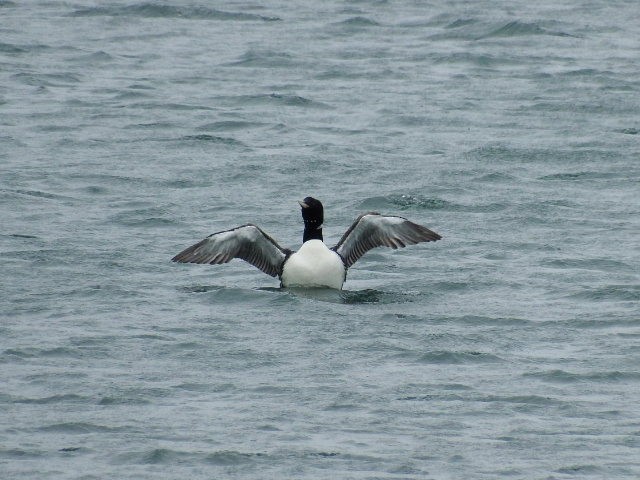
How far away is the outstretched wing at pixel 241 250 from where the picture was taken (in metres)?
14.0

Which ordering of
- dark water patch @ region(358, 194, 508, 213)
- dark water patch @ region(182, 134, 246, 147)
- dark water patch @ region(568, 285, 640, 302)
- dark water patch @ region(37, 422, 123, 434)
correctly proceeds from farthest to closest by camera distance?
dark water patch @ region(182, 134, 246, 147), dark water patch @ region(358, 194, 508, 213), dark water patch @ region(568, 285, 640, 302), dark water patch @ region(37, 422, 123, 434)

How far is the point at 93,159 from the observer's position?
19.1 m

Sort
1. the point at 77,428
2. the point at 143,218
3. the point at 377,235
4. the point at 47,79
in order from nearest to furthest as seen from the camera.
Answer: the point at 77,428 < the point at 377,235 < the point at 143,218 < the point at 47,79

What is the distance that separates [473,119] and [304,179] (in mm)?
4088

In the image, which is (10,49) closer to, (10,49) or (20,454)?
(10,49)

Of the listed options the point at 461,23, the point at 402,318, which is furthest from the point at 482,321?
the point at 461,23

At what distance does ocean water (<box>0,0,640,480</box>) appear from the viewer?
9.74 metres

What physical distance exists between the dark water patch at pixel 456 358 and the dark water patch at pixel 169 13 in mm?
17469

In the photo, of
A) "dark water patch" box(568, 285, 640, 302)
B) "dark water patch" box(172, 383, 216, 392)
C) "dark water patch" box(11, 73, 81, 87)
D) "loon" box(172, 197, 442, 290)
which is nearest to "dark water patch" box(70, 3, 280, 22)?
"dark water patch" box(11, 73, 81, 87)

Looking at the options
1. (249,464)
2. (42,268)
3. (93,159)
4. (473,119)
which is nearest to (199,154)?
(93,159)

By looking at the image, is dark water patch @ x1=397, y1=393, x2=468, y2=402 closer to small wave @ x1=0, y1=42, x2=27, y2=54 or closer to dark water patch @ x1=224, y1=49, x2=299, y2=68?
dark water patch @ x1=224, y1=49, x2=299, y2=68

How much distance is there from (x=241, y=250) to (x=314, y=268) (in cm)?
87

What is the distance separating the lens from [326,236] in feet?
52.5

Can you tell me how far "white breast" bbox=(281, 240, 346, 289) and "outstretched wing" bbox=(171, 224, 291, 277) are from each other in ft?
0.90
